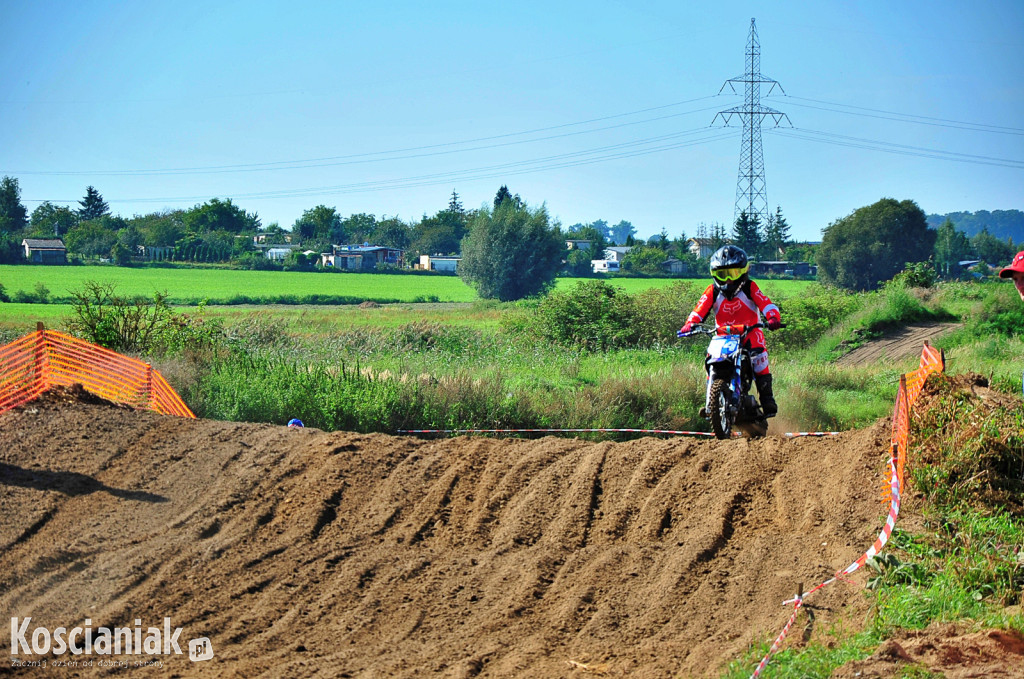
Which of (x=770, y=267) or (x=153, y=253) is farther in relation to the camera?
(x=153, y=253)

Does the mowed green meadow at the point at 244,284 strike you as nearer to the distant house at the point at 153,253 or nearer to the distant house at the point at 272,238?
the distant house at the point at 153,253

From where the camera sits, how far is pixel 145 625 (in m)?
6.76

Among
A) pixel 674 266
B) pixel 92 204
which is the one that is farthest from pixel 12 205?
pixel 674 266

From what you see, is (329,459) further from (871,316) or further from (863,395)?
(871,316)

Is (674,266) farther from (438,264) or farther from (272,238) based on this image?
(272,238)

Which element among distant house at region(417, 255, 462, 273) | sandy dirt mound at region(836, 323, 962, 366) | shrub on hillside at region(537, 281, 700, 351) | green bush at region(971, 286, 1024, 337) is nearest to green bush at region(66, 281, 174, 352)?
shrub on hillside at region(537, 281, 700, 351)

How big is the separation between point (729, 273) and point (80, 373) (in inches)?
404

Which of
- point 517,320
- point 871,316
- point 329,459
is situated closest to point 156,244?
point 517,320

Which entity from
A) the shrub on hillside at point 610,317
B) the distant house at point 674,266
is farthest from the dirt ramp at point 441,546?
the distant house at point 674,266

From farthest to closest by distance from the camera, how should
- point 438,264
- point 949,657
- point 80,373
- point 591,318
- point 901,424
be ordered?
1. point 438,264
2. point 591,318
3. point 80,373
4. point 901,424
5. point 949,657

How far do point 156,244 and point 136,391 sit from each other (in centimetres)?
8431

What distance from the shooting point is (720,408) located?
9.94 metres

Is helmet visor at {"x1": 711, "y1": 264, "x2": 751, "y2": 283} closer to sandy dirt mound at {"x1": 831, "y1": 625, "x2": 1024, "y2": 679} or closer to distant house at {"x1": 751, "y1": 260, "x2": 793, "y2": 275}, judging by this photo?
sandy dirt mound at {"x1": 831, "y1": 625, "x2": 1024, "y2": 679}

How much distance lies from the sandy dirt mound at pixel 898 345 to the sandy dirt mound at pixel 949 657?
74.7ft
